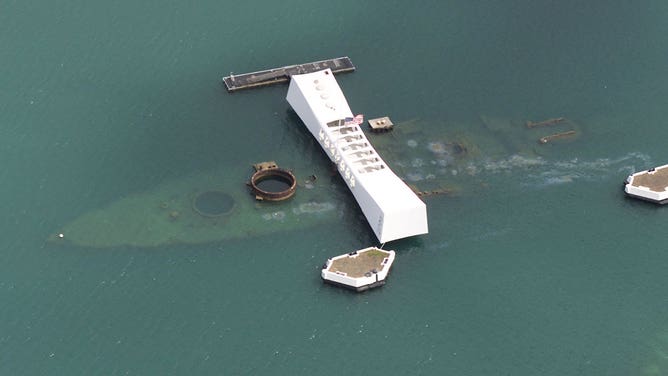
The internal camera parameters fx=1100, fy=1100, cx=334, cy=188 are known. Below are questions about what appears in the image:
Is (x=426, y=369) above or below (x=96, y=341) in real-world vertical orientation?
below

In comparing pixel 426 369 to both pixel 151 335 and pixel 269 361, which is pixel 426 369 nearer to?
pixel 269 361

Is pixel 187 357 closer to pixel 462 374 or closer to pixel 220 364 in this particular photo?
pixel 220 364

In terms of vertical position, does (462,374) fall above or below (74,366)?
below

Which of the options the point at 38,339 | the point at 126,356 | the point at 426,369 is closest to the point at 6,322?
the point at 38,339

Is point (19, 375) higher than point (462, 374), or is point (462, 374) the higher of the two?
point (19, 375)

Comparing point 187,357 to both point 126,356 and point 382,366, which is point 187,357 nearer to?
point 126,356


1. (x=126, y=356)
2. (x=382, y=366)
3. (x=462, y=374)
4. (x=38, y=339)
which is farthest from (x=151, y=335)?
(x=462, y=374)

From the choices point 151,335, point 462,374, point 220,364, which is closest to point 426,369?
point 462,374
